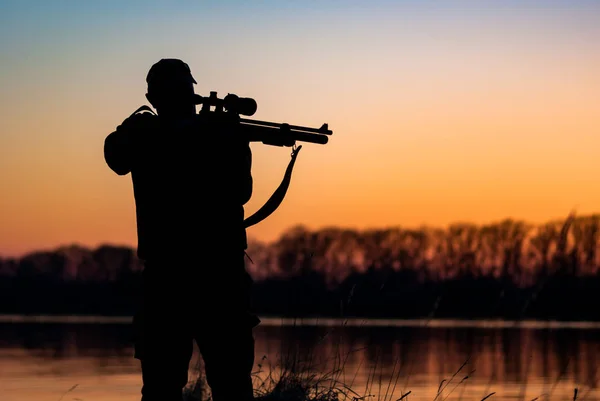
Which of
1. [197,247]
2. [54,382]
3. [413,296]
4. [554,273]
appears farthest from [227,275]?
[413,296]

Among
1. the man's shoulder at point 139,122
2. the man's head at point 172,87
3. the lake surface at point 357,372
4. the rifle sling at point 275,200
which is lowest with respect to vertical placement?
the lake surface at point 357,372

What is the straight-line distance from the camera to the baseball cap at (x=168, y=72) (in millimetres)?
5637

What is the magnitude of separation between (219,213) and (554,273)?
3.49 metres

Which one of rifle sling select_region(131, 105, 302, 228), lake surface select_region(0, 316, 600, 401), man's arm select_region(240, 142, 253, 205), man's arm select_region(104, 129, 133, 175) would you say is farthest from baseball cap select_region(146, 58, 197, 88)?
lake surface select_region(0, 316, 600, 401)

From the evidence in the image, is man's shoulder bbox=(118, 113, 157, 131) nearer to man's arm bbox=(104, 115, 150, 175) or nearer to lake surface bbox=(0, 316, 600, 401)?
man's arm bbox=(104, 115, 150, 175)

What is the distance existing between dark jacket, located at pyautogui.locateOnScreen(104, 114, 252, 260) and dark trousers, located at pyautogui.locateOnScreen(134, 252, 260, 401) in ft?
0.45

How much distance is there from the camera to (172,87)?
18.5 feet

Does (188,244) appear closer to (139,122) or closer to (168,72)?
(139,122)

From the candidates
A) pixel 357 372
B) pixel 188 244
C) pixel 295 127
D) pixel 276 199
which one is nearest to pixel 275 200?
pixel 276 199

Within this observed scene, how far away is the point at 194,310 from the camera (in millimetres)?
5547

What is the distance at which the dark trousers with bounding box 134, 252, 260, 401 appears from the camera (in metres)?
5.52

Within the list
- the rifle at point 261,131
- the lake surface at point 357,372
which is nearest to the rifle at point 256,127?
the rifle at point 261,131

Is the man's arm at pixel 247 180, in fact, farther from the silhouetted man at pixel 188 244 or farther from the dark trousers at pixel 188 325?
the dark trousers at pixel 188 325

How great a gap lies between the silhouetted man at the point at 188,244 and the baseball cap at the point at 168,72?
1cm
